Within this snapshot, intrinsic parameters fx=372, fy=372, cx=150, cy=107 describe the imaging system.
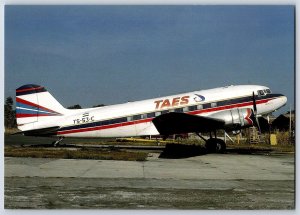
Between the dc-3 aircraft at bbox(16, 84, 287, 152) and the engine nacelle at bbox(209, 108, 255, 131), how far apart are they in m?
0.38

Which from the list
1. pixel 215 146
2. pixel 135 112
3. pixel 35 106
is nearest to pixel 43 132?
pixel 35 106

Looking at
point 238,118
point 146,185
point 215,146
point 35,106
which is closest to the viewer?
point 146,185

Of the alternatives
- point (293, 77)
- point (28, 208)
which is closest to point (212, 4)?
point (293, 77)

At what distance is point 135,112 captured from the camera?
1465 cm

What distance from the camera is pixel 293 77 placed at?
8.02 metres

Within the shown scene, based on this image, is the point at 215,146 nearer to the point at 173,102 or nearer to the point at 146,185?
the point at 173,102

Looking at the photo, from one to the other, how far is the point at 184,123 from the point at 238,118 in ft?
6.35

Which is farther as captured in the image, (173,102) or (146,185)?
(173,102)

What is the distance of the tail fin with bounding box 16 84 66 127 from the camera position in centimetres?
1366

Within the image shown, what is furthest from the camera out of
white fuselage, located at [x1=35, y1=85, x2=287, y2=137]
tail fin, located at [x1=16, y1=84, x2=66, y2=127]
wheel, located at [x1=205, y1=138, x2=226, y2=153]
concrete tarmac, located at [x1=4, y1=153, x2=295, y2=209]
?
wheel, located at [x1=205, y1=138, x2=226, y2=153]

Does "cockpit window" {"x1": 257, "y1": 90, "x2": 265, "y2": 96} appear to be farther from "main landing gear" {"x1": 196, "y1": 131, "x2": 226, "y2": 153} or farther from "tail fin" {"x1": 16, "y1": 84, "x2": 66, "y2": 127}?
"tail fin" {"x1": 16, "y1": 84, "x2": 66, "y2": 127}

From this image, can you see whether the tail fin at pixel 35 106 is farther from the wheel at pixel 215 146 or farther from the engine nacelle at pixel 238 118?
the engine nacelle at pixel 238 118

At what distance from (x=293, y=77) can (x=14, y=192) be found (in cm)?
627

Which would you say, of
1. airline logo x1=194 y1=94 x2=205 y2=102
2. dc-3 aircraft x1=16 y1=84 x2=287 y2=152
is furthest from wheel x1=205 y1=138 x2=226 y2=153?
airline logo x1=194 y1=94 x2=205 y2=102
